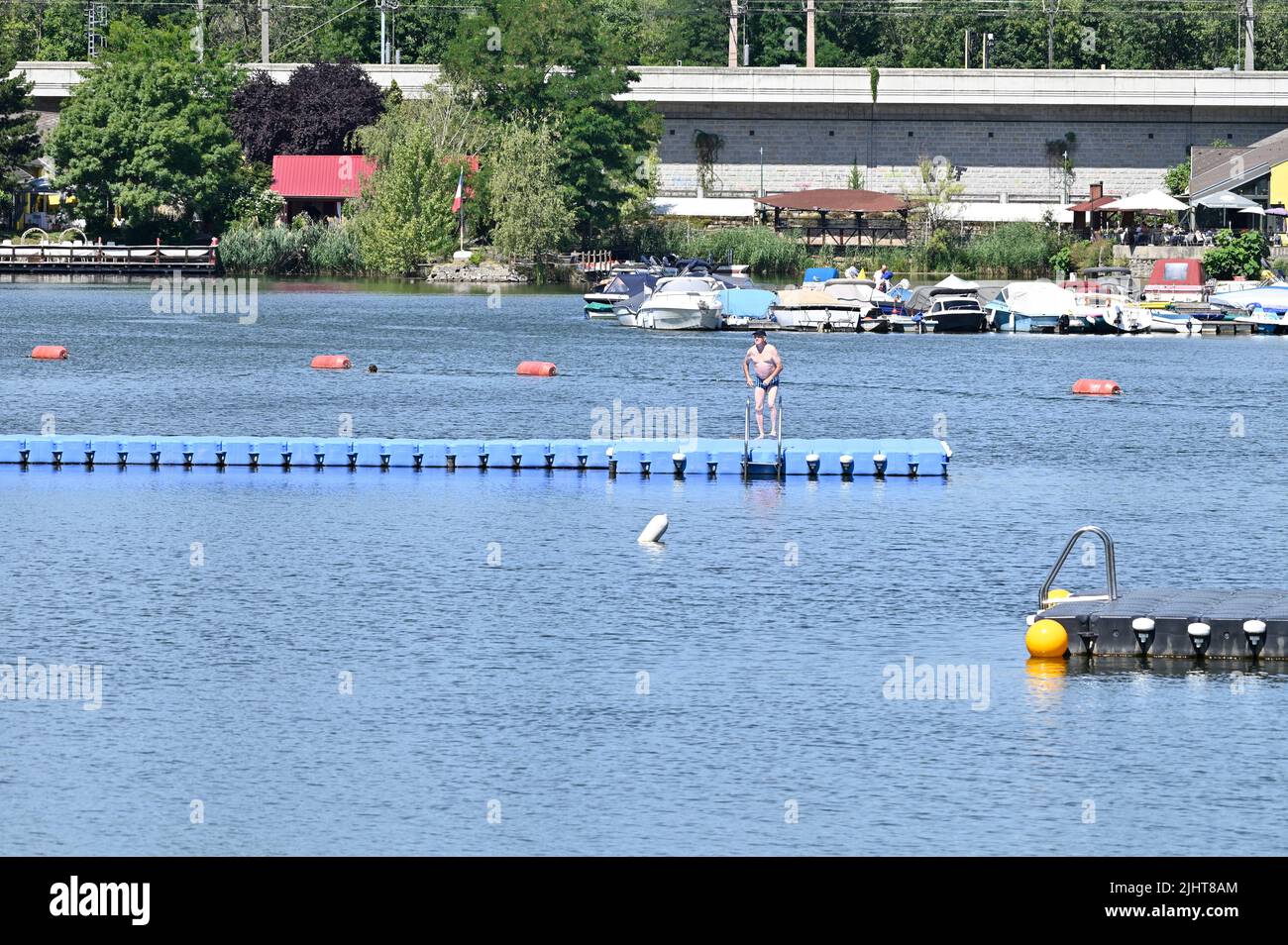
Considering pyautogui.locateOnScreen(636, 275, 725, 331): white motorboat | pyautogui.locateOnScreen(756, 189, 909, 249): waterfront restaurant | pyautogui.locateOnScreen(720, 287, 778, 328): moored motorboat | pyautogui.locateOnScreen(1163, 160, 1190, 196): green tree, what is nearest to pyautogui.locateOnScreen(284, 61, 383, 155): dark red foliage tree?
pyautogui.locateOnScreen(756, 189, 909, 249): waterfront restaurant

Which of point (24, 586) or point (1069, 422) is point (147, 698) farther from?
point (1069, 422)

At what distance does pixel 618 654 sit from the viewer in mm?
28219

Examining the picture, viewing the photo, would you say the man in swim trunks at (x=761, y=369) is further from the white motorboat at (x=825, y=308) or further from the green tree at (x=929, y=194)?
the green tree at (x=929, y=194)

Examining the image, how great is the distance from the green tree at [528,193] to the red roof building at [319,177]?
11.3 metres

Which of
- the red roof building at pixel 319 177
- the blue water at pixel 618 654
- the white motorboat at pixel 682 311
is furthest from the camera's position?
the red roof building at pixel 319 177

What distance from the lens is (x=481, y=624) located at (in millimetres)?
30219

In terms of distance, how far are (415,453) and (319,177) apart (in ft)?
294

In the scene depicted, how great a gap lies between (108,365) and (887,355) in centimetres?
2723

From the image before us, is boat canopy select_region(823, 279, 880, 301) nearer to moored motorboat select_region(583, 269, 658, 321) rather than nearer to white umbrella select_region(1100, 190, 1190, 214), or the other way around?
moored motorboat select_region(583, 269, 658, 321)

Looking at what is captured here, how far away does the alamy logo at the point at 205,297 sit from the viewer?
4122 inches

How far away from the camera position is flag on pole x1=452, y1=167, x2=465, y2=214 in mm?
125312

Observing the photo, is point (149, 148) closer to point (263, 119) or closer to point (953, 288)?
point (263, 119)

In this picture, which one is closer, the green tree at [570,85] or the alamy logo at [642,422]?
the alamy logo at [642,422]
